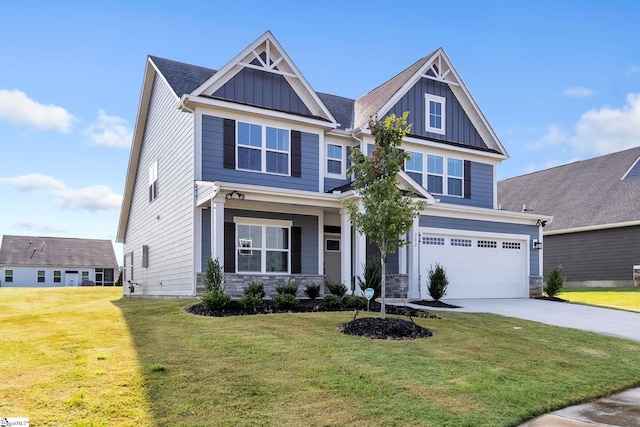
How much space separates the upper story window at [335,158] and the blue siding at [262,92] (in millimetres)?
1588

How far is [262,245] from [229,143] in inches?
126

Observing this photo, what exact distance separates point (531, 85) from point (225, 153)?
11.5m

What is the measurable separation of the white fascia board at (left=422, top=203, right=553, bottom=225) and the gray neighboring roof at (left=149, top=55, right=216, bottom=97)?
8.68m

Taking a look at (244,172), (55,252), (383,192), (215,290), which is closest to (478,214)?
(244,172)

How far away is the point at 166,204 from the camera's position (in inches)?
678

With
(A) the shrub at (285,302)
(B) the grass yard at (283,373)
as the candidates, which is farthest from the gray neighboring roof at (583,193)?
(A) the shrub at (285,302)

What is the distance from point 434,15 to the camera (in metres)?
15.5

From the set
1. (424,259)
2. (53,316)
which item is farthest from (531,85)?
(53,316)

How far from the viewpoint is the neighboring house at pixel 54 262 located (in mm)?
43688

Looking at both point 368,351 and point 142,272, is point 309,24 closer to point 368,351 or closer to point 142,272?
point 368,351

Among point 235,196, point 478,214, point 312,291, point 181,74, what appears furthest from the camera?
point 478,214

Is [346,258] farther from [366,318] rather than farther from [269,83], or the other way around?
[269,83]

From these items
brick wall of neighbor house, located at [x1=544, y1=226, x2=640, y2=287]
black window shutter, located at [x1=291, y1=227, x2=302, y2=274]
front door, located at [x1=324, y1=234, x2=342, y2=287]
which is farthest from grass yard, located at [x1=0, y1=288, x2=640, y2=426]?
brick wall of neighbor house, located at [x1=544, y1=226, x2=640, y2=287]

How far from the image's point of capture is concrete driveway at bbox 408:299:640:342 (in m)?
11.9
